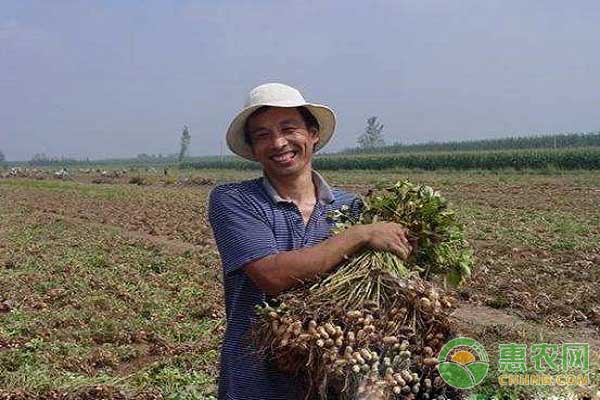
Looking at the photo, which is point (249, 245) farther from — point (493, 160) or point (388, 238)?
point (493, 160)

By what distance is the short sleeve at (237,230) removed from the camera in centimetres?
225

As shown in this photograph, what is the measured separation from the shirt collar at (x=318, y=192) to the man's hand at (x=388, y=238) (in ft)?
0.88

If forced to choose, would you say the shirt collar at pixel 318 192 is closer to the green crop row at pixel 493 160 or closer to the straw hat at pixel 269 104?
the straw hat at pixel 269 104

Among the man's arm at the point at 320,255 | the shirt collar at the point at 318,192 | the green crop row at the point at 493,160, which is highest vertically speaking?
the shirt collar at the point at 318,192

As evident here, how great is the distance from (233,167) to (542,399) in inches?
2926

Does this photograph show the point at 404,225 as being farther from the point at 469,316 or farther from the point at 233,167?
the point at 233,167

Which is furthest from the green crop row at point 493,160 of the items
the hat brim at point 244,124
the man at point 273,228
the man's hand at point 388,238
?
the man's hand at point 388,238

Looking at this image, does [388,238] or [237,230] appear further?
[237,230]

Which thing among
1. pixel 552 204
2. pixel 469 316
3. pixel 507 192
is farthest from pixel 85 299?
pixel 507 192

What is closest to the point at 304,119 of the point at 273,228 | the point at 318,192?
the point at 318,192

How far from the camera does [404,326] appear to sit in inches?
81.6

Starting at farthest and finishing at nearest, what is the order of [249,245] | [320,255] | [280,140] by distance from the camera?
[280,140] < [249,245] < [320,255]

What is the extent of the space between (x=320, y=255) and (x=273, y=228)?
26 cm

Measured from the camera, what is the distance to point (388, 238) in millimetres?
2182
